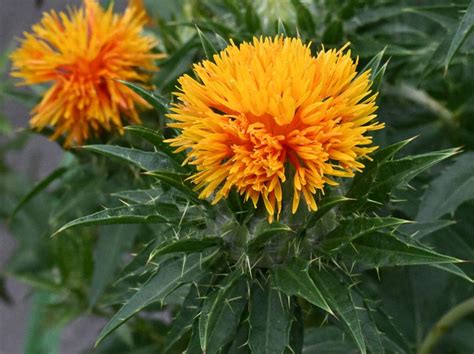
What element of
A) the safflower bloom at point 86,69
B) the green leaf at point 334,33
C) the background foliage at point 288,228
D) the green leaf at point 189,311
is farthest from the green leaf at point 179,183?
the green leaf at point 334,33

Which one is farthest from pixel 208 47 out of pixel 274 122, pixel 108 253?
pixel 108 253

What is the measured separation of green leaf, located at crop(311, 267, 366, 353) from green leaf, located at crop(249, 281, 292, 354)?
5cm

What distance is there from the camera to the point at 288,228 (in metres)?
0.88

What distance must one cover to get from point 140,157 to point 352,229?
309 mm

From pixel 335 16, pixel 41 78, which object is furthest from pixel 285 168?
pixel 41 78

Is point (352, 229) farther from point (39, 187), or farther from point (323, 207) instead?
point (39, 187)

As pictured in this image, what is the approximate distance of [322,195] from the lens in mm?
946

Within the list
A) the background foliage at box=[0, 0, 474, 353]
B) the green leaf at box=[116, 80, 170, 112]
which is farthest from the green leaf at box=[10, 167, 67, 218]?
the green leaf at box=[116, 80, 170, 112]

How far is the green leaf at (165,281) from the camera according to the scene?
912 mm

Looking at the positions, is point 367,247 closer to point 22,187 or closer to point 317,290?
point 317,290

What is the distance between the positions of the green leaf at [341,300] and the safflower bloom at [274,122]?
0.34 ft

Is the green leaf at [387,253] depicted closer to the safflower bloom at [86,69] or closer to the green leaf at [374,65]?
the green leaf at [374,65]

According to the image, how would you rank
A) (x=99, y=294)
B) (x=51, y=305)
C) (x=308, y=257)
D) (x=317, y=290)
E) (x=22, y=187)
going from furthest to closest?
(x=22, y=187), (x=51, y=305), (x=99, y=294), (x=308, y=257), (x=317, y=290)

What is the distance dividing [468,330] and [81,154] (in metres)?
0.85
